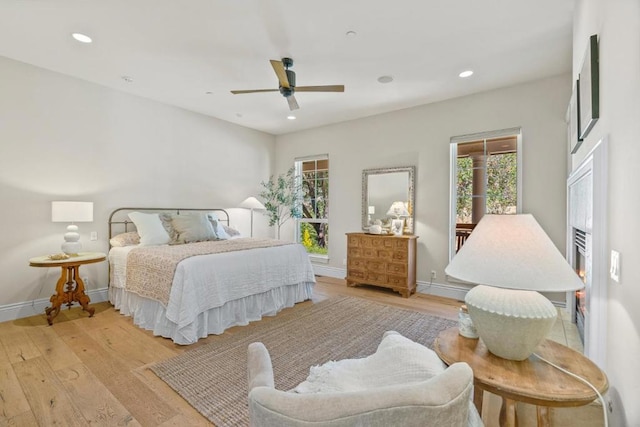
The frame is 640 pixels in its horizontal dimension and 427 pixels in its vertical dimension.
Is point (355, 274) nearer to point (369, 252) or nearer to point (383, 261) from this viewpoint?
point (369, 252)

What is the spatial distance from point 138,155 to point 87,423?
350cm

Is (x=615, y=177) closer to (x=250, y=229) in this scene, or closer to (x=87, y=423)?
(x=87, y=423)

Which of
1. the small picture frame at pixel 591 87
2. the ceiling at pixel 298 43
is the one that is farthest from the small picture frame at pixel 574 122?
the ceiling at pixel 298 43

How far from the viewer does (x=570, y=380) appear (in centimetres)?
108

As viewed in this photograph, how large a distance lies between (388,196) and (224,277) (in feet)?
9.64

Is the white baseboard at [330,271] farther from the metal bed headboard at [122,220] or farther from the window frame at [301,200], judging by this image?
the metal bed headboard at [122,220]

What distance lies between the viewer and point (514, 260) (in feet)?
3.76

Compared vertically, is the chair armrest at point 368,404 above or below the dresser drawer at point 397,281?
above

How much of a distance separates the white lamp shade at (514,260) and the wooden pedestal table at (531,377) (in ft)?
1.09

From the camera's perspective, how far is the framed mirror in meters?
4.66

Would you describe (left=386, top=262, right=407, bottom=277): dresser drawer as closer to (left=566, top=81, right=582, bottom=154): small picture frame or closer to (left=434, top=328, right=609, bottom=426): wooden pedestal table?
(left=566, top=81, right=582, bottom=154): small picture frame

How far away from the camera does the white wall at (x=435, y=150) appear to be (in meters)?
3.58

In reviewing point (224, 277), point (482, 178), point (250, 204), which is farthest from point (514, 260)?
point (250, 204)

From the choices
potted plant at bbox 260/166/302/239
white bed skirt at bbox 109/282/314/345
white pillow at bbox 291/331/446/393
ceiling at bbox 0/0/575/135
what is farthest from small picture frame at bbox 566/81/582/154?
potted plant at bbox 260/166/302/239
